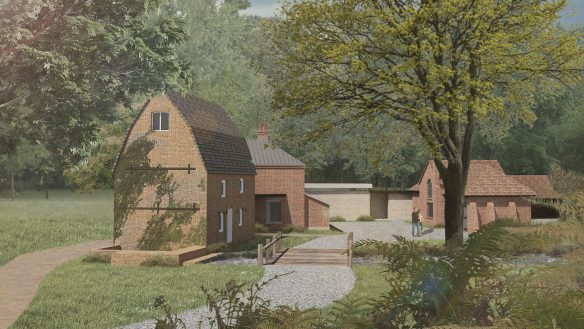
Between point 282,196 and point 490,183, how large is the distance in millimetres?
15045

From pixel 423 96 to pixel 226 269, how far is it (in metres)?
10.0

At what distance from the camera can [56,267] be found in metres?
26.0

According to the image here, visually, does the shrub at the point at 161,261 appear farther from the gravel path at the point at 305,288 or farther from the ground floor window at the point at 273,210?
the ground floor window at the point at 273,210

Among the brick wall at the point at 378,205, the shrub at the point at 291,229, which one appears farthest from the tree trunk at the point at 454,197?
the brick wall at the point at 378,205

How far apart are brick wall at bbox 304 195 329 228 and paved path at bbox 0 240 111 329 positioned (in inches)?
604

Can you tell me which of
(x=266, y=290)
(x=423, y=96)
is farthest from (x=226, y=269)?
(x=423, y=96)

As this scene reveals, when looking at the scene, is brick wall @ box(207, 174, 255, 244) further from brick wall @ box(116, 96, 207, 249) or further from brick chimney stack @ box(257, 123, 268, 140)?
brick chimney stack @ box(257, 123, 268, 140)

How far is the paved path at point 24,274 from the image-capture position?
17584mm

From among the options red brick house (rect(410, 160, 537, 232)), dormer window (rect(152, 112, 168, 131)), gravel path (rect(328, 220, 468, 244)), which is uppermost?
dormer window (rect(152, 112, 168, 131))

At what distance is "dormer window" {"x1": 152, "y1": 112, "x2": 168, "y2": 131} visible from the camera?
31.3 metres

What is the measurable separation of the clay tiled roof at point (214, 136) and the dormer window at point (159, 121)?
94cm

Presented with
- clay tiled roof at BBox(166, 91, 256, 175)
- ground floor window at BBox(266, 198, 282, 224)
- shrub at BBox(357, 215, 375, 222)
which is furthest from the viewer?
shrub at BBox(357, 215, 375, 222)

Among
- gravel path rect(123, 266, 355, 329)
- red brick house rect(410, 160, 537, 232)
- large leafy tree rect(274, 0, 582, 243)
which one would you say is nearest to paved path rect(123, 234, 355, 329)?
gravel path rect(123, 266, 355, 329)

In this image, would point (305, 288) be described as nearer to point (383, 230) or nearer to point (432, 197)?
point (383, 230)
